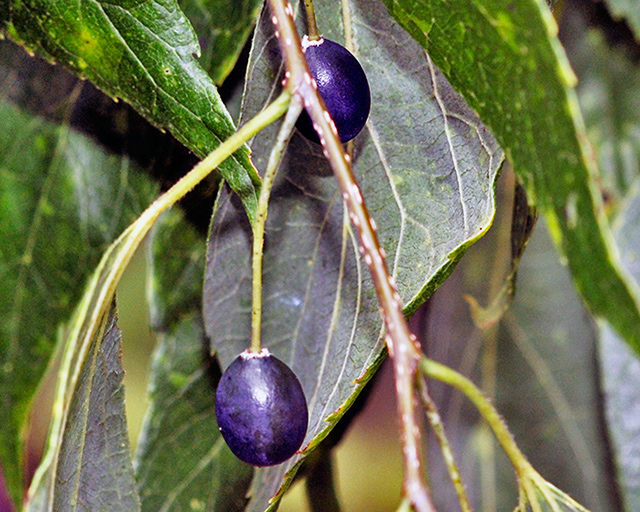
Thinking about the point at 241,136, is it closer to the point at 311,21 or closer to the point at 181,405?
the point at 311,21

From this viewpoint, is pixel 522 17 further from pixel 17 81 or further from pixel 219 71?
pixel 17 81

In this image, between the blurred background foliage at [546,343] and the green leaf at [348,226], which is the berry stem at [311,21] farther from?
the blurred background foliage at [546,343]

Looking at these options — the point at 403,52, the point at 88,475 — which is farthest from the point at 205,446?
the point at 403,52

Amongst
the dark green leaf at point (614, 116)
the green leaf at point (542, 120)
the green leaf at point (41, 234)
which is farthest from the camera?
the dark green leaf at point (614, 116)

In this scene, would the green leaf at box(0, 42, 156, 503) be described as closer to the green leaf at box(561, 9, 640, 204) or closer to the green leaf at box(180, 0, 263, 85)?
the green leaf at box(180, 0, 263, 85)

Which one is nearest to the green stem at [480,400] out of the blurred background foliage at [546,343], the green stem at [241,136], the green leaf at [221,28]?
the green stem at [241,136]

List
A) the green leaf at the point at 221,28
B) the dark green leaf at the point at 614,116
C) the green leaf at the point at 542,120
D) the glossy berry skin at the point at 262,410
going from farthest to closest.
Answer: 1. the dark green leaf at the point at 614,116
2. the green leaf at the point at 221,28
3. the glossy berry skin at the point at 262,410
4. the green leaf at the point at 542,120

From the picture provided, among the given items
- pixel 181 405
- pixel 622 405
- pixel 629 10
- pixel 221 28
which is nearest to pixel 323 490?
pixel 181 405
